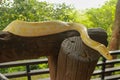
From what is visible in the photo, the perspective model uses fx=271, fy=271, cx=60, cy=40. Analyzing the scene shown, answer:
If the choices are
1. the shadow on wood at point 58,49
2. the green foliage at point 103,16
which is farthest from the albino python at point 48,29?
the green foliage at point 103,16

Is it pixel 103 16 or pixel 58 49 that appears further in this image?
pixel 103 16

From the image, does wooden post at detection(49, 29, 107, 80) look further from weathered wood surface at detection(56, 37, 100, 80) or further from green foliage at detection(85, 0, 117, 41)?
green foliage at detection(85, 0, 117, 41)

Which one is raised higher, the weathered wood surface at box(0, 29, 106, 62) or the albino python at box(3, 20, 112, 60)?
the albino python at box(3, 20, 112, 60)

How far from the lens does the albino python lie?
1054mm

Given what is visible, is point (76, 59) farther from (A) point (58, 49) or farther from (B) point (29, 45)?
(B) point (29, 45)

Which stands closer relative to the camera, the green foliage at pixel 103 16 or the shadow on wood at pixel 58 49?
the shadow on wood at pixel 58 49

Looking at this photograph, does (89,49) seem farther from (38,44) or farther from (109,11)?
(109,11)

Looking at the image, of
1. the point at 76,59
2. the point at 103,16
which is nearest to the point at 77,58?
the point at 76,59

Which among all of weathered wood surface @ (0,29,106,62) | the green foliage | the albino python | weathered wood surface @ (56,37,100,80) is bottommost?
the green foliage

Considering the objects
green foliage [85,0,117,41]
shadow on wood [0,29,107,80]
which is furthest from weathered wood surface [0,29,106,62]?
green foliage [85,0,117,41]

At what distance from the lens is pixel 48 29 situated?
43.8 inches

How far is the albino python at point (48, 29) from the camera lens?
105 cm

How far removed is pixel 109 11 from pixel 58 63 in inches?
190

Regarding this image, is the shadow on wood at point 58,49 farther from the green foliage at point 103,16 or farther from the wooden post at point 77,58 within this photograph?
the green foliage at point 103,16
